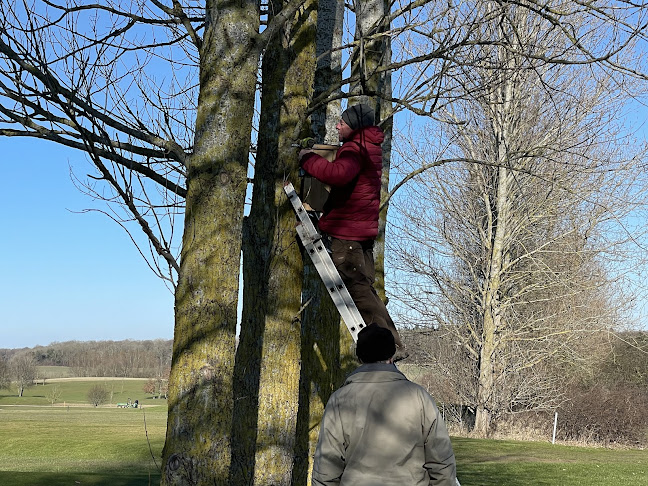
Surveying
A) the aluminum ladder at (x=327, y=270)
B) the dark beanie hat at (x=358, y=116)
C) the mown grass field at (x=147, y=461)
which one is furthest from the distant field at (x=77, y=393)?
the dark beanie hat at (x=358, y=116)

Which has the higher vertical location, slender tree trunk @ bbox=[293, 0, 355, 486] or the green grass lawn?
slender tree trunk @ bbox=[293, 0, 355, 486]

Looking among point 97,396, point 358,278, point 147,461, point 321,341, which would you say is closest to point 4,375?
point 97,396

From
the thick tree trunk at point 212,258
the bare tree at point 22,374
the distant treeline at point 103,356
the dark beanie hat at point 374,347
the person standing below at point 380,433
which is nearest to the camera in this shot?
the person standing below at point 380,433

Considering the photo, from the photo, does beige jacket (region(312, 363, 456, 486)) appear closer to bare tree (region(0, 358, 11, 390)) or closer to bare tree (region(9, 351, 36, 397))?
bare tree (region(0, 358, 11, 390))

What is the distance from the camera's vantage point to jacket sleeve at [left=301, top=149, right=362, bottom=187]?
490 cm

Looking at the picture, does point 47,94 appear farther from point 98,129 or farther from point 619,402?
point 619,402

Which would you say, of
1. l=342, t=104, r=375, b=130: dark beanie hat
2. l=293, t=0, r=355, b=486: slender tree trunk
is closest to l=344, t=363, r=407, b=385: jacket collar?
l=342, t=104, r=375, b=130: dark beanie hat

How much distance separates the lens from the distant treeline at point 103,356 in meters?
127

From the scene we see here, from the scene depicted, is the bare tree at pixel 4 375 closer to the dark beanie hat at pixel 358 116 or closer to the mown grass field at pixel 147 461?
the mown grass field at pixel 147 461

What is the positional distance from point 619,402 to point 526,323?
22.2 ft

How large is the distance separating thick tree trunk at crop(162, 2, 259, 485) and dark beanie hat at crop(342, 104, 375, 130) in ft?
3.42

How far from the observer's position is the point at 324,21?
7.66 metres

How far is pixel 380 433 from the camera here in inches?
134

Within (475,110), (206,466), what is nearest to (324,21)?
(206,466)
